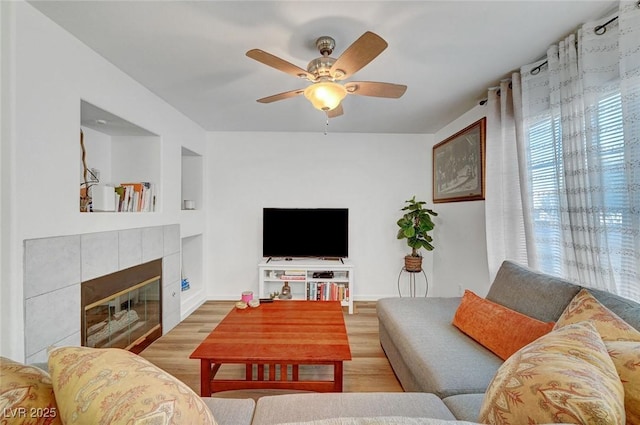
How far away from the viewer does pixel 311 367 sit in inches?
84.9

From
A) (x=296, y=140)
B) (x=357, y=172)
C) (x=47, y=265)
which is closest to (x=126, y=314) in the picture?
(x=47, y=265)

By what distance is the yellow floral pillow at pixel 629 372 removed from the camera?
2.37ft

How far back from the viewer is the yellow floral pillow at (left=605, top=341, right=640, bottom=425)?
2.37ft

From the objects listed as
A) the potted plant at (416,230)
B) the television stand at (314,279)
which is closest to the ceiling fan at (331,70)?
the potted plant at (416,230)

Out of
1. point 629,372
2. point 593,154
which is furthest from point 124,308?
point 593,154

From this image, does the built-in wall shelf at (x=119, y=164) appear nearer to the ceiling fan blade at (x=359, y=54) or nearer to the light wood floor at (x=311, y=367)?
the light wood floor at (x=311, y=367)

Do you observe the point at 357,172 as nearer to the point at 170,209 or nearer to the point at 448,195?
the point at 448,195

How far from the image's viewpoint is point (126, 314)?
2270mm

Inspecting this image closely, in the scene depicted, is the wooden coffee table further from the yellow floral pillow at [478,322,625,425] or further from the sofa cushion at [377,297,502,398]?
the yellow floral pillow at [478,322,625,425]

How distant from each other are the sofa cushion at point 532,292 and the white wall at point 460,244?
887 mm

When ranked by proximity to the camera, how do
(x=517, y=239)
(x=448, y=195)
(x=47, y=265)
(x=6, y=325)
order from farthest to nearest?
1. (x=448, y=195)
2. (x=517, y=239)
3. (x=47, y=265)
4. (x=6, y=325)

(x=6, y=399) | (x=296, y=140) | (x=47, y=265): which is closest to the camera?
(x=6, y=399)

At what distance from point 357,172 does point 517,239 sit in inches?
81.8

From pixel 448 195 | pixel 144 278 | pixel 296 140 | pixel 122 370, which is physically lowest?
pixel 144 278
